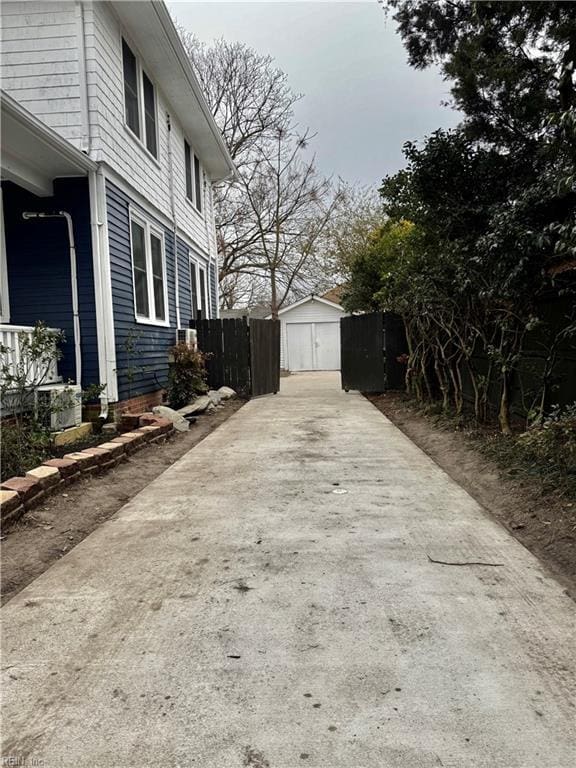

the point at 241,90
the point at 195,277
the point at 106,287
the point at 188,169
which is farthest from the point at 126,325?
the point at 241,90

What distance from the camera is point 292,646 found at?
79.1 inches

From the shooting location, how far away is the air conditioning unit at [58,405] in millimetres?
5234

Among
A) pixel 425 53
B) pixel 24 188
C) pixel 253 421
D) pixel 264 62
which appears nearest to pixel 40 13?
pixel 24 188

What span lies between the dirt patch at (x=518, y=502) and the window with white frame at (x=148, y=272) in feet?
15.6

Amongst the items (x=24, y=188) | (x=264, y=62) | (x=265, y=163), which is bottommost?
(x=24, y=188)

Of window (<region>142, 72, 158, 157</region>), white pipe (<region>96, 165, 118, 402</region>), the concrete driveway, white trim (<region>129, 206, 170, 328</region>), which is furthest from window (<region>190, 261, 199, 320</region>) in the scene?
the concrete driveway

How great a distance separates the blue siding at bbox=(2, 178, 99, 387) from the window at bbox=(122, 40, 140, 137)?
1922 mm

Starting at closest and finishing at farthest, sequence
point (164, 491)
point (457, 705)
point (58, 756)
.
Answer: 1. point (58, 756)
2. point (457, 705)
3. point (164, 491)

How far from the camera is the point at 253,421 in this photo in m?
7.98

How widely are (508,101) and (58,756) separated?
312 inches

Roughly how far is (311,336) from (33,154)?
18.9m

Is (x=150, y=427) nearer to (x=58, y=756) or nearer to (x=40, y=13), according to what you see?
(x=58, y=756)

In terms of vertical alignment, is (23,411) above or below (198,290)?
below

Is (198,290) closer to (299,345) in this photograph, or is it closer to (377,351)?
(377,351)
